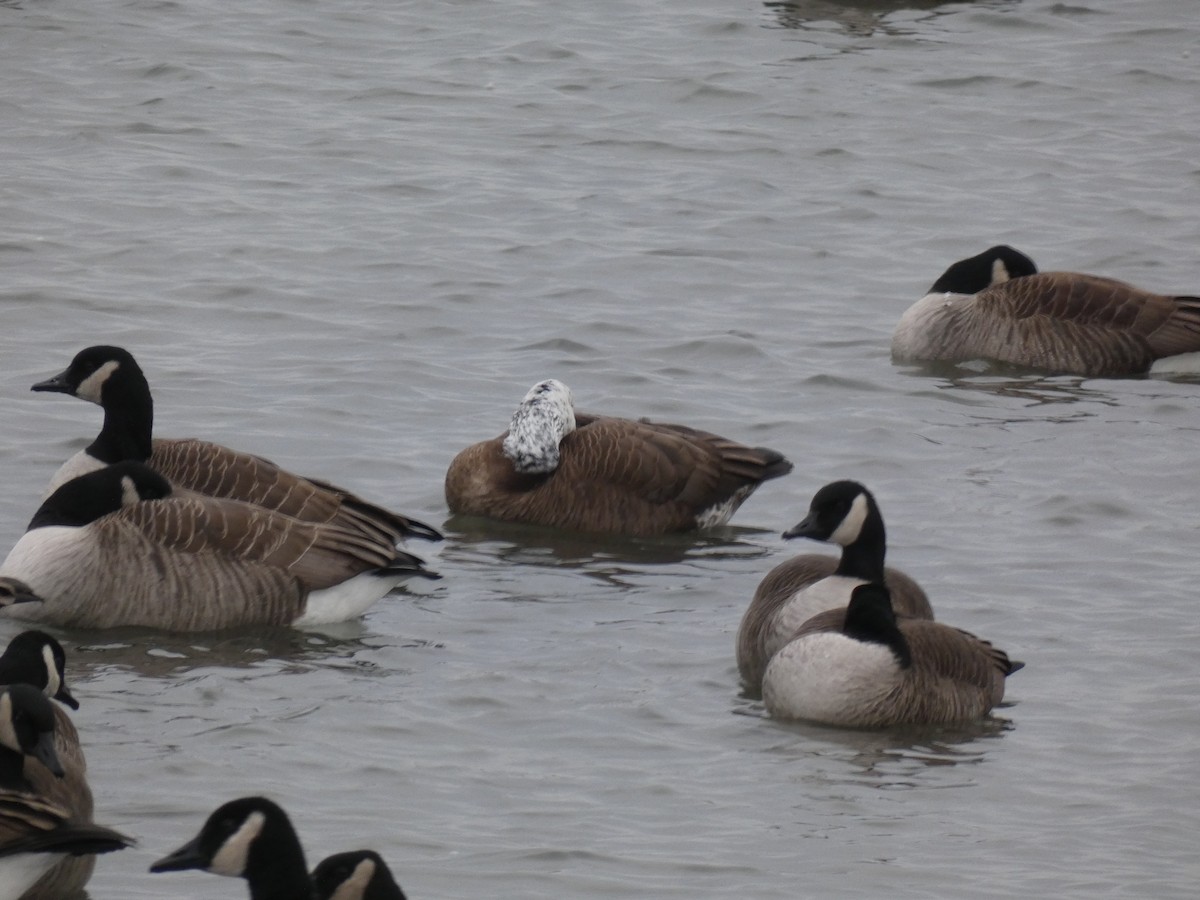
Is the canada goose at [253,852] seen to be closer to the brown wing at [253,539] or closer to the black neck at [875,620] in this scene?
the black neck at [875,620]

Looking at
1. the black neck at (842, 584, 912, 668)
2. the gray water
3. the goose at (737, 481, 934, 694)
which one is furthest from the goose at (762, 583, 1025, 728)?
the goose at (737, 481, 934, 694)

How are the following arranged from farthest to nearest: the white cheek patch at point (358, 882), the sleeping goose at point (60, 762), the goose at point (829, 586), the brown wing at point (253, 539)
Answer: the brown wing at point (253, 539), the goose at point (829, 586), the sleeping goose at point (60, 762), the white cheek patch at point (358, 882)

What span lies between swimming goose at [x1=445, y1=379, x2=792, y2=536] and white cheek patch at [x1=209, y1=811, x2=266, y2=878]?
234 inches

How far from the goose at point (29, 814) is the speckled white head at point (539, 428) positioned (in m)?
5.49

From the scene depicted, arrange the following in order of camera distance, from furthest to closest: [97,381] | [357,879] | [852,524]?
1. [97,381]
2. [852,524]
3. [357,879]

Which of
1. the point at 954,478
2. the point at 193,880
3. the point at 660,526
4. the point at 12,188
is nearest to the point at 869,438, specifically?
the point at 954,478

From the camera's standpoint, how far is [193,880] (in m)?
7.48

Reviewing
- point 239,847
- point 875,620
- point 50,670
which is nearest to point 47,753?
point 239,847

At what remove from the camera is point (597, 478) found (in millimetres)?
12312

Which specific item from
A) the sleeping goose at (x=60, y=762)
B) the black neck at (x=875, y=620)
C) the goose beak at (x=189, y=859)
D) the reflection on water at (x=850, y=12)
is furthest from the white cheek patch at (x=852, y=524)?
the reflection on water at (x=850, y=12)

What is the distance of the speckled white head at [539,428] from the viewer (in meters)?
12.3

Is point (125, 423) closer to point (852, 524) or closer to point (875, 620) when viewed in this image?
point (852, 524)

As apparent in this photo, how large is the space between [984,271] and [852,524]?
263 inches

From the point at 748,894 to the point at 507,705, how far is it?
2.07 meters
